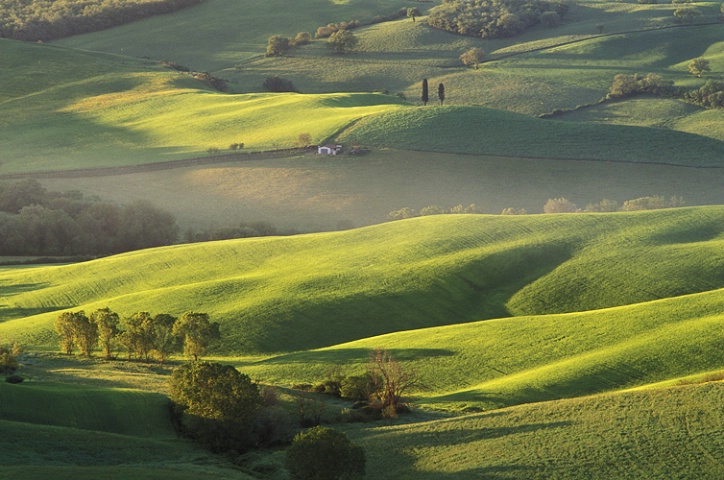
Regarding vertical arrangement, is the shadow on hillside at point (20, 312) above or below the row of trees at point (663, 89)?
below

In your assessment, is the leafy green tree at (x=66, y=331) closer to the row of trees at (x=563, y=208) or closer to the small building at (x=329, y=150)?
the row of trees at (x=563, y=208)

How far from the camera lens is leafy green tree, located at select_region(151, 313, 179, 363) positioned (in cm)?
6200

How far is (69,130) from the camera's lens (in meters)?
163

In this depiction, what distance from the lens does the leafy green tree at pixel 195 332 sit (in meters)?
61.7

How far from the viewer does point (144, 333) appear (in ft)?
202

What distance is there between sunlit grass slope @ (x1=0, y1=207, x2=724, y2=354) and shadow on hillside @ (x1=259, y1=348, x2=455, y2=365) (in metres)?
3.70

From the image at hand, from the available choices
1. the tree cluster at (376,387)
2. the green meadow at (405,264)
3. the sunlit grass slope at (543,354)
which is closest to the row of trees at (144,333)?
the green meadow at (405,264)

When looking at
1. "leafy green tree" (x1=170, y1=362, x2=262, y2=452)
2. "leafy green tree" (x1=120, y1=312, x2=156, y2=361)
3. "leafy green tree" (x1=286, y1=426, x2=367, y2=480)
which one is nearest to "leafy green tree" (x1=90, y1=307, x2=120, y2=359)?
"leafy green tree" (x1=120, y1=312, x2=156, y2=361)

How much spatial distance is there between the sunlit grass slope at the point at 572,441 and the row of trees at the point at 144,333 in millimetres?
18420

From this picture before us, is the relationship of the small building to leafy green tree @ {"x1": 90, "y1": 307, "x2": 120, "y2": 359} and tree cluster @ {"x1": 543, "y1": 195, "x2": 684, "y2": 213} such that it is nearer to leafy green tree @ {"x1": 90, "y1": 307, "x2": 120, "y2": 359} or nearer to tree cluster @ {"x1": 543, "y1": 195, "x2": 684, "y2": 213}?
tree cluster @ {"x1": 543, "y1": 195, "x2": 684, "y2": 213}

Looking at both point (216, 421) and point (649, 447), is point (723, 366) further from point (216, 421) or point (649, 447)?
point (216, 421)

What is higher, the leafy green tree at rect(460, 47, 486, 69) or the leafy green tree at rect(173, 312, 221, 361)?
the leafy green tree at rect(460, 47, 486, 69)

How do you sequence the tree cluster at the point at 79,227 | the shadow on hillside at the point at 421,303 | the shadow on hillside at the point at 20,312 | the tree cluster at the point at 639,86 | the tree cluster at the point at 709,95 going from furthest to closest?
the tree cluster at the point at 639,86
the tree cluster at the point at 709,95
the tree cluster at the point at 79,227
the shadow on hillside at the point at 20,312
the shadow on hillside at the point at 421,303

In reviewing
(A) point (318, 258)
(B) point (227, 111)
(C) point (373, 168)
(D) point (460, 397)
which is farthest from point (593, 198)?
(D) point (460, 397)
